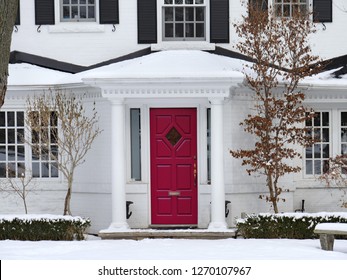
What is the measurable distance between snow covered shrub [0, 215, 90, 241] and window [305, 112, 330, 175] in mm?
5367

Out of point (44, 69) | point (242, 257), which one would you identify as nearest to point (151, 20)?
point (44, 69)

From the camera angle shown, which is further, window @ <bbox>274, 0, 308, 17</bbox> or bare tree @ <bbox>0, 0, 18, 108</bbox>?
window @ <bbox>274, 0, 308, 17</bbox>

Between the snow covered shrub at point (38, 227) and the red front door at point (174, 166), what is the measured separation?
2.13m

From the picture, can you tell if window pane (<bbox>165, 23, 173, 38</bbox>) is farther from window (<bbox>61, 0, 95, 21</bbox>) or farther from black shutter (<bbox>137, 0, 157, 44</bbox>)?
window (<bbox>61, 0, 95, 21</bbox>)

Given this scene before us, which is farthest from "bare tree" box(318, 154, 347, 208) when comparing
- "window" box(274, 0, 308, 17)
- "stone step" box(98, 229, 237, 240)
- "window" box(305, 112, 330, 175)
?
"window" box(274, 0, 308, 17)

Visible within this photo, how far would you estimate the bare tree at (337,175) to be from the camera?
685 inches

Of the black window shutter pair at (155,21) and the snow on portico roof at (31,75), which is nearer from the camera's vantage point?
the snow on portico roof at (31,75)

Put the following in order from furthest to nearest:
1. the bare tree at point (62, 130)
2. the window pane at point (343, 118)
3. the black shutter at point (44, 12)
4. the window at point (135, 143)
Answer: the window pane at point (343, 118)
the black shutter at point (44, 12)
the window at point (135, 143)
the bare tree at point (62, 130)

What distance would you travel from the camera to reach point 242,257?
13031mm

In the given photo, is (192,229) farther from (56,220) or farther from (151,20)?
(151,20)

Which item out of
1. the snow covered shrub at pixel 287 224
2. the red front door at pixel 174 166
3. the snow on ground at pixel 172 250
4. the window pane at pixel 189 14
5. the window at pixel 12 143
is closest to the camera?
the snow on ground at pixel 172 250

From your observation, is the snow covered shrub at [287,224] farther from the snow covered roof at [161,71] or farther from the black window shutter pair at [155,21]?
the black window shutter pair at [155,21]

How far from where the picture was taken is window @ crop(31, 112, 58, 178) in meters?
17.1

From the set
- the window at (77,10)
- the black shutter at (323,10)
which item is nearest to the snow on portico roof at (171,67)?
the window at (77,10)
